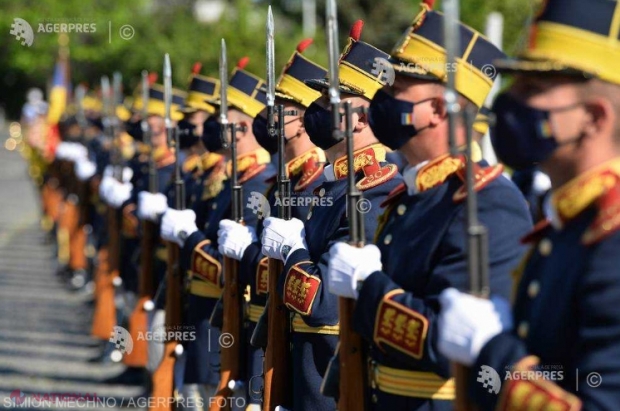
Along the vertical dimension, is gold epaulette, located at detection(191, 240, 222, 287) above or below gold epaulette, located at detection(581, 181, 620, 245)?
above

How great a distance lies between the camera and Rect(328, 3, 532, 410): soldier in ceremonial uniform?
12.9 feet

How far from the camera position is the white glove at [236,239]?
625 centimetres

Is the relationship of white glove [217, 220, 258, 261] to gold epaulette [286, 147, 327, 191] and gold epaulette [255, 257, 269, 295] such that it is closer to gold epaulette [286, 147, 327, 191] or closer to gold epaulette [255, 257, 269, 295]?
gold epaulette [255, 257, 269, 295]

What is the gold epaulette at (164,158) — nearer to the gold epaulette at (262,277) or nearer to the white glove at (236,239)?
the white glove at (236,239)

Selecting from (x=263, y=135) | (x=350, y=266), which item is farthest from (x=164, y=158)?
(x=350, y=266)

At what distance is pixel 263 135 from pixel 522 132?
3.40 metres

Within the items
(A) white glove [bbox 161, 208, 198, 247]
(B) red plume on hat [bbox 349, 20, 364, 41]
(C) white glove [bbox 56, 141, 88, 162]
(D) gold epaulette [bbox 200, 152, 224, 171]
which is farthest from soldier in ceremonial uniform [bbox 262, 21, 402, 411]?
(C) white glove [bbox 56, 141, 88, 162]

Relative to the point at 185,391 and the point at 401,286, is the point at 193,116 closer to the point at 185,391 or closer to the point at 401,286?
the point at 185,391

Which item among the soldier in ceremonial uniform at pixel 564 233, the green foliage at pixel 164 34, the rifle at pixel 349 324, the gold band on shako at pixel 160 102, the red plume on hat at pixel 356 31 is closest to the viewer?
the soldier in ceremonial uniform at pixel 564 233

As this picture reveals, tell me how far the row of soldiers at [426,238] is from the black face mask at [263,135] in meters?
0.01

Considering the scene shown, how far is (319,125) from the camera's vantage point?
205 inches

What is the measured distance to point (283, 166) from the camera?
550 centimetres

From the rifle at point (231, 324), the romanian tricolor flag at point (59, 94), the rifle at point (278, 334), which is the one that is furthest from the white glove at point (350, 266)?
the romanian tricolor flag at point (59, 94)

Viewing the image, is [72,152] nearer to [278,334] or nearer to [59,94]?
[59,94]
